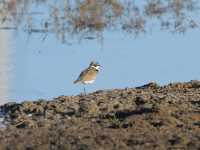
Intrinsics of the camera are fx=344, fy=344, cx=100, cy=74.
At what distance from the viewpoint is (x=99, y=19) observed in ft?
50.9

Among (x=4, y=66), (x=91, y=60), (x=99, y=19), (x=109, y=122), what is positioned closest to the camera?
(x=109, y=122)

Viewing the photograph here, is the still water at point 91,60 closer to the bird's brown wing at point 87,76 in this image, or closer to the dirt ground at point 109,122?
the bird's brown wing at point 87,76

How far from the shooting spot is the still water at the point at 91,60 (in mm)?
8609

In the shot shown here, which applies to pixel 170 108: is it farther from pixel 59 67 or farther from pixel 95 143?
pixel 59 67

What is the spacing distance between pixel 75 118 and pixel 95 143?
1.49 metres

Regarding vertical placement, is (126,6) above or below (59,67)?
above

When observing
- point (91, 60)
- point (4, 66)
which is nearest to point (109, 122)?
point (91, 60)

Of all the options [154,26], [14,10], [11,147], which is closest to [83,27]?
[154,26]

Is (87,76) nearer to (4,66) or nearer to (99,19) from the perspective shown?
(4,66)

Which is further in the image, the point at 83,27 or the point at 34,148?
the point at 83,27

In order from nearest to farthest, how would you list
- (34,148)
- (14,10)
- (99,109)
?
1. (34,148)
2. (99,109)
3. (14,10)

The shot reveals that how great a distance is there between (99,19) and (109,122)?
10.8 meters

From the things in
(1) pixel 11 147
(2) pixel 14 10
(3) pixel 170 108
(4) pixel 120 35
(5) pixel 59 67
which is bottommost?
(1) pixel 11 147

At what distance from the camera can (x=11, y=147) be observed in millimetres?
4203
